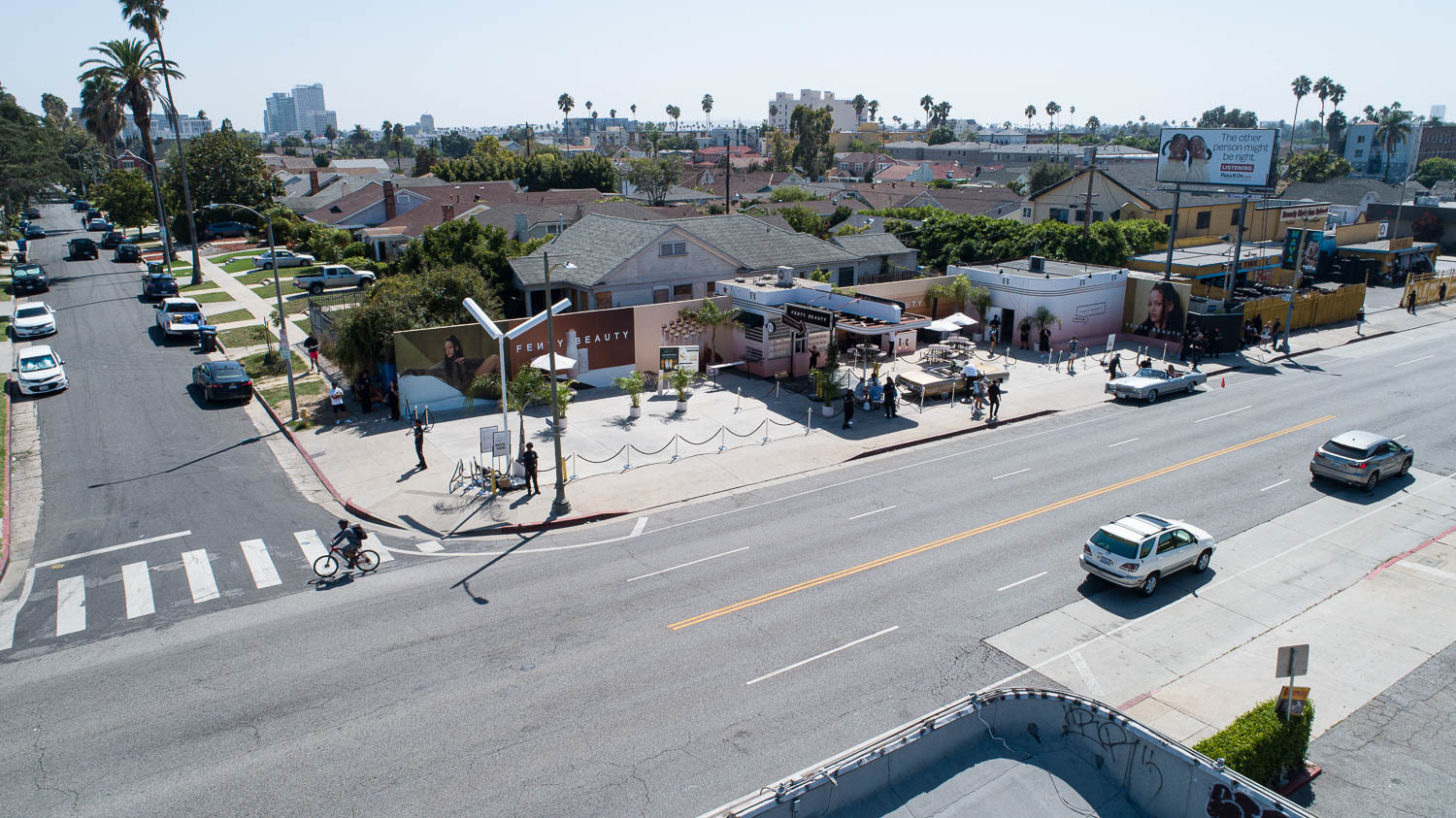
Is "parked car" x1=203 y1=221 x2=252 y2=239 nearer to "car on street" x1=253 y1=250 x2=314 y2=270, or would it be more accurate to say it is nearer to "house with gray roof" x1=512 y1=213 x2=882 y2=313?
"car on street" x1=253 y1=250 x2=314 y2=270

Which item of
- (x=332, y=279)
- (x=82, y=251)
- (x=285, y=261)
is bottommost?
(x=332, y=279)

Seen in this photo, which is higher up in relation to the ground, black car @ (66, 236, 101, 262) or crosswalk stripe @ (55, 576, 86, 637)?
black car @ (66, 236, 101, 262)

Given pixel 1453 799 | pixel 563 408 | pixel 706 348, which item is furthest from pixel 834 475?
pixel 1453 799

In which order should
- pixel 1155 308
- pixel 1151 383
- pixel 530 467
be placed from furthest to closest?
pixel 1155 308 < pixel 1151 383 < pixel 530 467

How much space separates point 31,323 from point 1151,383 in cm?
4924

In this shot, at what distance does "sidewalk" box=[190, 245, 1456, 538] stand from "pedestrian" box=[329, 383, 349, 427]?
531mm

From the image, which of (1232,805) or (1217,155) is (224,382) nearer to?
(1232,805)

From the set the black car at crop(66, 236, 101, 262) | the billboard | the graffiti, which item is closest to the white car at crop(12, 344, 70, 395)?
the graffiti

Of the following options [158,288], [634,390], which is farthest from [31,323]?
[634,390]

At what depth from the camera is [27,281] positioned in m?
50.8

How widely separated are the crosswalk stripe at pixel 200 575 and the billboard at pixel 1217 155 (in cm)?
4588

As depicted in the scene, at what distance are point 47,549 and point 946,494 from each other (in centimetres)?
2220

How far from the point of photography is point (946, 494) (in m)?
23.7

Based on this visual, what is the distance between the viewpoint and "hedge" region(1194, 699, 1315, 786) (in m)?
A: 11.6
